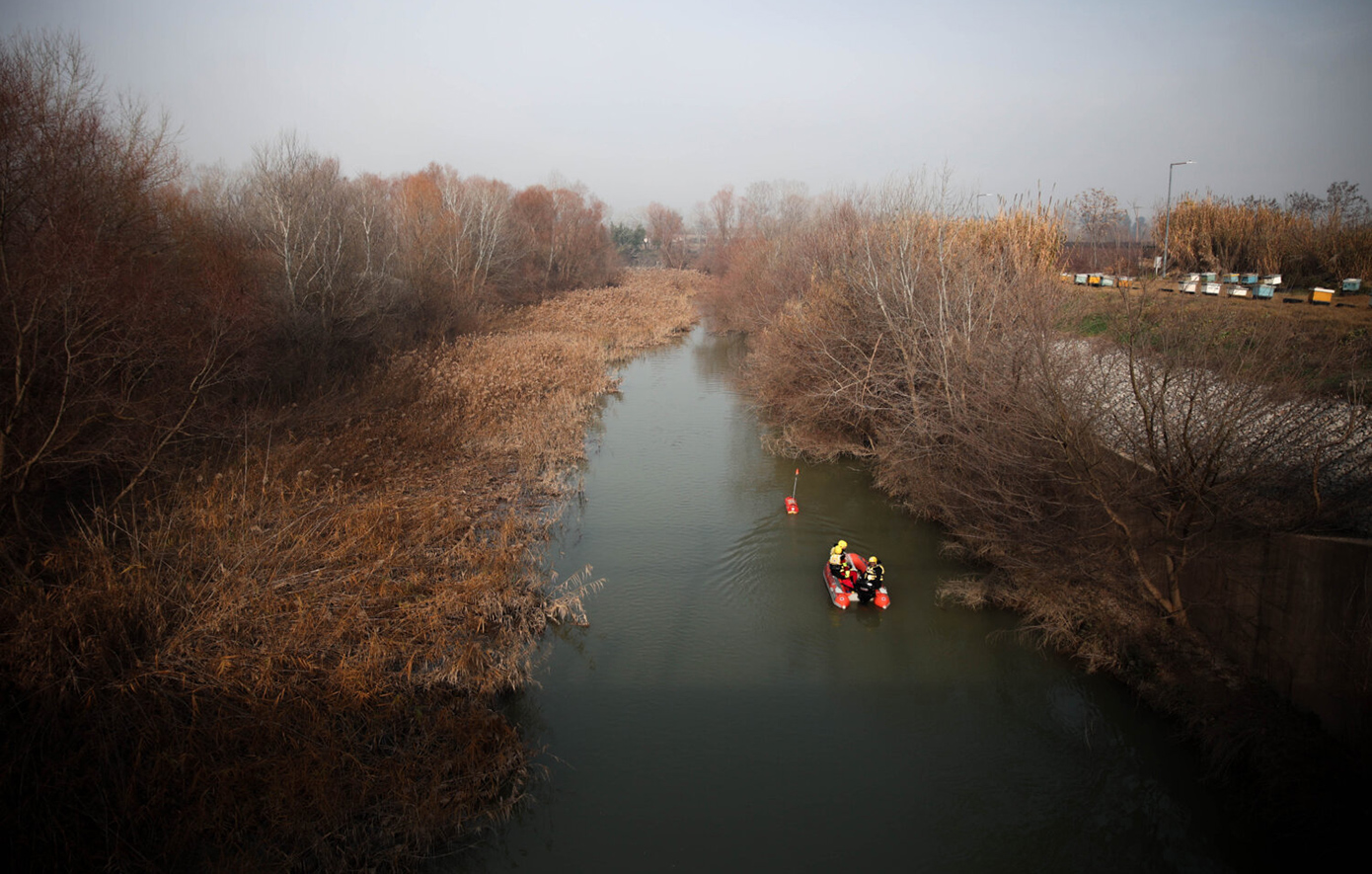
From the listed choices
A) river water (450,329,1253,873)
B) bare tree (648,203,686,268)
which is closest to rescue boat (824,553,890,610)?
river water (450,329,1253,873)

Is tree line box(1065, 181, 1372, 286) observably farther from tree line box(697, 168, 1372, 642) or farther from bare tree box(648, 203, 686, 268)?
bare tree box(648, 203, 686, 268)

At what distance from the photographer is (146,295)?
36.9 feet

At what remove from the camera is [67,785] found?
5.79 metres

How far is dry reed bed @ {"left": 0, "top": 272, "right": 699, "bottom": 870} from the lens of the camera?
19.4ft

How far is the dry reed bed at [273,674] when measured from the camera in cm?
590

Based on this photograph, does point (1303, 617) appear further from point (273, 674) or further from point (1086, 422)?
point (273, 674)

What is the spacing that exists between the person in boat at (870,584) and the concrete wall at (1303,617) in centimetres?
356

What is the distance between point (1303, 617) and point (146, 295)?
14620mm

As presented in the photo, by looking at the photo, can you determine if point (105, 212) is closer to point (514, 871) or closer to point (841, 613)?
point (514, 871)

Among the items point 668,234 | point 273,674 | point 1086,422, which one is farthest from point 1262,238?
point 668,234

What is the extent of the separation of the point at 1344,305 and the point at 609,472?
14814mm

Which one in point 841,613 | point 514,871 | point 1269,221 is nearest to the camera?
point 514,871

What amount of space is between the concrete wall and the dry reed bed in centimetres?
708

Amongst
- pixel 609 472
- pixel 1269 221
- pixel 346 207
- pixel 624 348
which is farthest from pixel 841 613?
pixel 624 348
